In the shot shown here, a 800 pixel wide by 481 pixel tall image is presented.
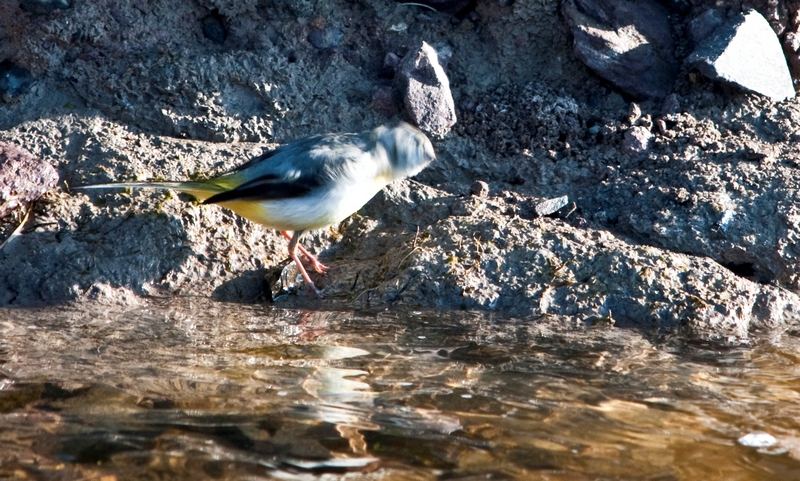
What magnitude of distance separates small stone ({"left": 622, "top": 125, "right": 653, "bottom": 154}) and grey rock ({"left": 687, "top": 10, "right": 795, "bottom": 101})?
0.71 metres

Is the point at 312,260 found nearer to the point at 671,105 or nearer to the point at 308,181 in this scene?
the point at 308,181

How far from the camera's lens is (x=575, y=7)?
25.6ft

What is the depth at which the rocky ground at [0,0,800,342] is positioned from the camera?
626 cm

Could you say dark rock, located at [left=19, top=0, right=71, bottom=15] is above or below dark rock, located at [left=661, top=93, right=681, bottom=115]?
above

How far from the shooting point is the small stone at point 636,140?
7.28m

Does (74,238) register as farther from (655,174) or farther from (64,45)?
(655,174)

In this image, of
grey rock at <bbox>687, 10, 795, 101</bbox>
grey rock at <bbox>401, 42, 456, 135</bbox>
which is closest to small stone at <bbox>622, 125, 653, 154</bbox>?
grey rock at <bbox>687, 10, 795, 101</bbox>

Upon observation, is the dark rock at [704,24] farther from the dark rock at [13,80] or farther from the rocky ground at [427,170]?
the dark rock at [13,80]

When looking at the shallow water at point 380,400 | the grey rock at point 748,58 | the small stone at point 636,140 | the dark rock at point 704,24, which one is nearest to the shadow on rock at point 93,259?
the shallow water at point 380,400

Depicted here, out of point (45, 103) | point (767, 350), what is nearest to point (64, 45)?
point (45, 103)

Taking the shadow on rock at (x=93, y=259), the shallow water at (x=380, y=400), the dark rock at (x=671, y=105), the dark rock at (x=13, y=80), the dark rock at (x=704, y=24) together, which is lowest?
the shallow water at (x=380, y=400)

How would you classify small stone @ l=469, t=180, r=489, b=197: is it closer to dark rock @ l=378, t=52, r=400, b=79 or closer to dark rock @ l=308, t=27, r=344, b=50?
dark rock @ l=378, t=52, r=400, b=79

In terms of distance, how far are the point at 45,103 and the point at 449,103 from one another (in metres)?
3.41

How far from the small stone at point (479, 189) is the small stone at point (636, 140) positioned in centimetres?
118
